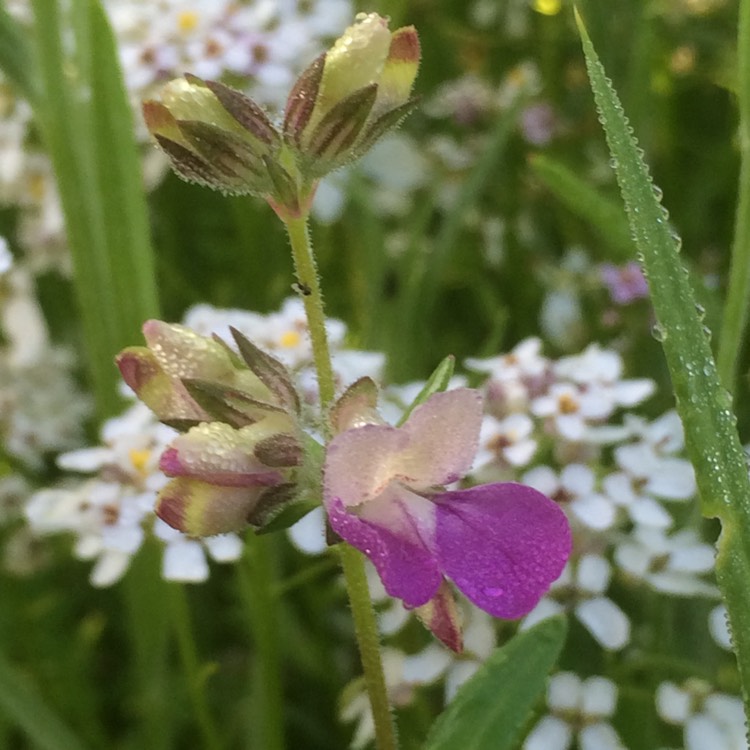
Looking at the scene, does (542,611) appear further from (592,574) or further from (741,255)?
(741,255)

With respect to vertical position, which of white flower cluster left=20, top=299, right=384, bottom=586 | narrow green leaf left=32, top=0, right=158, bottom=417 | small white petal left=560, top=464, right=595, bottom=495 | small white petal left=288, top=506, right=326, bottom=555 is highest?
narrow green leaf left=32, top=0, right=158, bottom=417

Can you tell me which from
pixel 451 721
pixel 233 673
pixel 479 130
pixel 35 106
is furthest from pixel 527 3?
pixel 451 721

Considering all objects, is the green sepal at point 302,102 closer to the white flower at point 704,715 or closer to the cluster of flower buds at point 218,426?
the cluster of flower buds at point 218,426

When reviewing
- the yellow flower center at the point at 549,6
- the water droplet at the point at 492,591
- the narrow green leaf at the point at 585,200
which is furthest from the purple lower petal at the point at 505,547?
the yellow flower center at the point at 549,6

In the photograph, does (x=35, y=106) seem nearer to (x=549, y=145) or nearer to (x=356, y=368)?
(x=356, y=368)

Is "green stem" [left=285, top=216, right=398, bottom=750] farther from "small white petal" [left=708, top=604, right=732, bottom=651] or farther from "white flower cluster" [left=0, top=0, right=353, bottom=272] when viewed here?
"white flower cluster" [left=0, top=0, right=353, bottom=272]

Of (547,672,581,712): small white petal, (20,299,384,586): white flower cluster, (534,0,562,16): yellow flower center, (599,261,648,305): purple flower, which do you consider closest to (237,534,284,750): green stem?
(20,299,384,586): white flower cluster

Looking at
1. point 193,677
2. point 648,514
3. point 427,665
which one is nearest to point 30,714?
point 193,677
